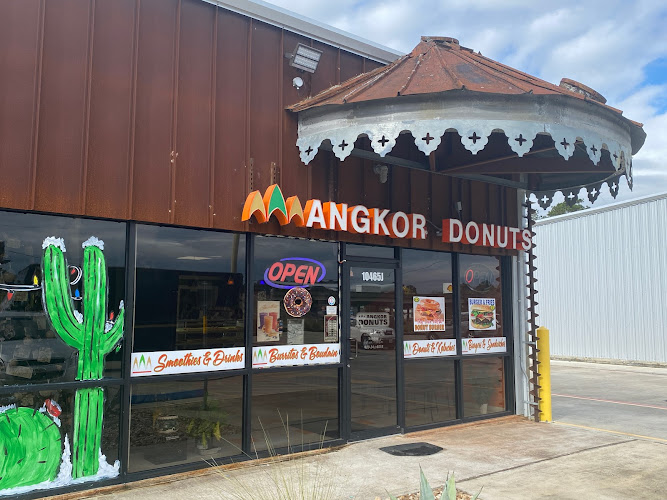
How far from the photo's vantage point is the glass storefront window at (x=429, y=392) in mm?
8883

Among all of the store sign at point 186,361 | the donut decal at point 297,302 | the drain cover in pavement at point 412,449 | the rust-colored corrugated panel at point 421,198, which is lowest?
the drain cover in pavement at point 412,449

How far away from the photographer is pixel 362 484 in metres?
6.29

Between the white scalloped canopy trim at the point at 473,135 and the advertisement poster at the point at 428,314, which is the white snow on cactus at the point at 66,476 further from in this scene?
the advertisement poster at the point at 428,314

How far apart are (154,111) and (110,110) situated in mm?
497

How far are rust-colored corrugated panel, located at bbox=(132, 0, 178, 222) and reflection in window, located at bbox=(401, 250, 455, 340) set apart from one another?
3.99m

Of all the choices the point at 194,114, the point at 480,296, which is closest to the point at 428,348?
the point at 480,296

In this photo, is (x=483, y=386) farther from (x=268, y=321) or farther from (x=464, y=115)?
(x=464, y=115)

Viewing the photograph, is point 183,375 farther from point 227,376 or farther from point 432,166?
point 432,166

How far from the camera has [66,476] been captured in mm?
5789

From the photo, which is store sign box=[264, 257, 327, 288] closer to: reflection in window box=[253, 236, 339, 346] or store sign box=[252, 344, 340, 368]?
reflection in window box=[253, 236, 339, 346]

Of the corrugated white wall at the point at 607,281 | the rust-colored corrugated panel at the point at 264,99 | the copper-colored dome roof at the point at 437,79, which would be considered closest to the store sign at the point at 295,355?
the rust-colored corrugated panel at the point at 264,99

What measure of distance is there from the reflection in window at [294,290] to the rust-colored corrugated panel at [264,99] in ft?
3.06

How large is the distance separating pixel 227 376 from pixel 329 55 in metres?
4.61

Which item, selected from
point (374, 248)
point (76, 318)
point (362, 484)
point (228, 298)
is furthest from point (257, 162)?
point (362, 484)
